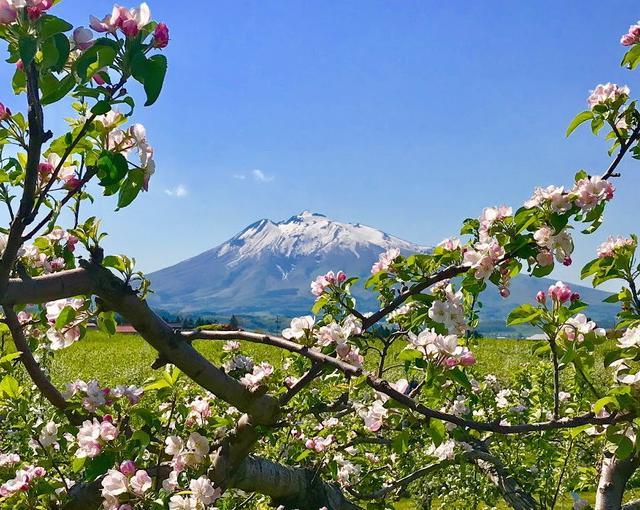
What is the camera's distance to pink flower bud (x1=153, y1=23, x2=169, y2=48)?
132 centimetres

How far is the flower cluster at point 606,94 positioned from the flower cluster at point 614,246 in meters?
0.68

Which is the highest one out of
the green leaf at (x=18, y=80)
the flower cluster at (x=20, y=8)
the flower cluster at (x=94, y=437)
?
the green leaf at (x=18, y=80)

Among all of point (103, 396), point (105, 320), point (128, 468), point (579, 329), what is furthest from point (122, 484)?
point (579, 329)

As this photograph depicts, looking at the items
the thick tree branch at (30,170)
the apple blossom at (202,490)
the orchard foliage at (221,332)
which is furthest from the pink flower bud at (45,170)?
the apple blossom at (202,490)

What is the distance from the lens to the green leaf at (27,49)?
43.9 inches

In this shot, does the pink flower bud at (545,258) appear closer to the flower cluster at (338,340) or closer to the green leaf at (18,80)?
the flower cluster at (338,340)

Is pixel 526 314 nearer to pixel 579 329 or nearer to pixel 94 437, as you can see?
pixel 579 329

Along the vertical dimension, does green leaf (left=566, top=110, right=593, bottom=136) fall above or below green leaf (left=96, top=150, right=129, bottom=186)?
above

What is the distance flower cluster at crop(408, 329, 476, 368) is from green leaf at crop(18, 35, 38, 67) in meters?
1.21

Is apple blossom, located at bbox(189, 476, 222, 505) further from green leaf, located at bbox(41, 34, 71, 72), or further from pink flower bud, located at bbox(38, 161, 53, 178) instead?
green leaf, located at bbox(41, 34, 71, 72)

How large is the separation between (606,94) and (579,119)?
17cm

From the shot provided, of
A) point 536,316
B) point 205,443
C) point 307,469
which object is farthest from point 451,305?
point 307,469

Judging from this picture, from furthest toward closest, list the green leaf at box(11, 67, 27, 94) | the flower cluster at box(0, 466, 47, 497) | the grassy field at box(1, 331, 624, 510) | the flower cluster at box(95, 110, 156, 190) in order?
1. the grassy field at box(1, 331, 624, 510)
2. the flower cluster at box(0, 466, 47, 497)
3. the flower cluster at box(95, 110, 156, 190)
4. the green leaf at box(11, 67, 27, 94)

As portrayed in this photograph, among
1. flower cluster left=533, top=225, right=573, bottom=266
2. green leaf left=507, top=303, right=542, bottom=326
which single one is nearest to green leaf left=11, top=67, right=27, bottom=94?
green leaf left=507, top=303, right=542, bottom=326
